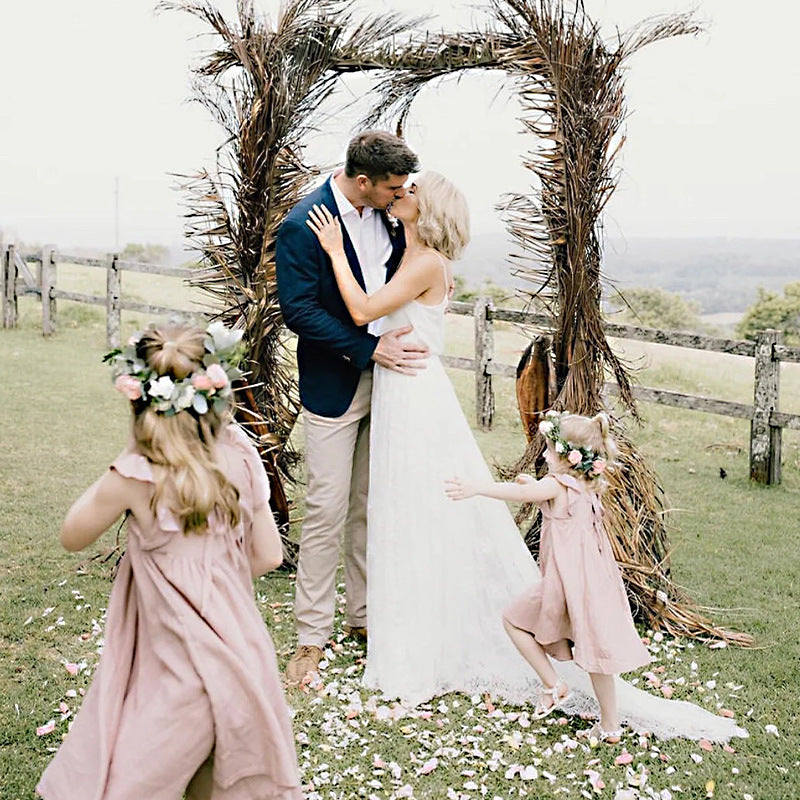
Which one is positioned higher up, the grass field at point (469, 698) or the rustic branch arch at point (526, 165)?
the rustic branch arch at point (526, 165)

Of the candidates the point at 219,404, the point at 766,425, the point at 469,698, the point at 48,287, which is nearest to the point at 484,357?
the point at 766,425

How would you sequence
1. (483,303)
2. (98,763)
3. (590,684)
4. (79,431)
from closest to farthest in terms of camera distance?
(98,763) < (590,684) < (79,431) < (483,303)

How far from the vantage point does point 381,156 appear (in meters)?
3.89

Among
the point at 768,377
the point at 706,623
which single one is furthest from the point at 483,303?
the point at 706,623

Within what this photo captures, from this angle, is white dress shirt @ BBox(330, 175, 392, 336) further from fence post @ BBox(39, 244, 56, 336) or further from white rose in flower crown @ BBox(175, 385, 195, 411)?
fence post @ BBox(39, 244, 56, 336)

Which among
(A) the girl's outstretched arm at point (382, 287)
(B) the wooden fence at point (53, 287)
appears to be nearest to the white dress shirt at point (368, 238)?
(A) the girl's outstretched arm at point (382, 287)

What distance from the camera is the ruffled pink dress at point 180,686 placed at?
7.72 ft

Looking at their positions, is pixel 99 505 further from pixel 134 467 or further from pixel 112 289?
pixel 112 289

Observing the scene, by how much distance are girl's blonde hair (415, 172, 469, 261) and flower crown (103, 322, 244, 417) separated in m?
1.55

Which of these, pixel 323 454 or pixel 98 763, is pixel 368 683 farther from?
pixel 98 763

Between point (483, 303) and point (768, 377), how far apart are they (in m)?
2.84

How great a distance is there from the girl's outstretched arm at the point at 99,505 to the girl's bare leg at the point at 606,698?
1772 mm

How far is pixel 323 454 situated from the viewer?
4.22 m

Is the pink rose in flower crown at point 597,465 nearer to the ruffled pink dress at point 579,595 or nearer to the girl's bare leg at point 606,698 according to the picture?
the ruffled pink dress at point 579,595
